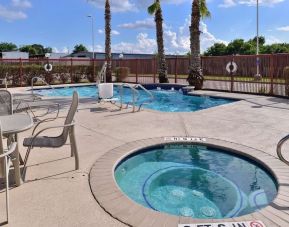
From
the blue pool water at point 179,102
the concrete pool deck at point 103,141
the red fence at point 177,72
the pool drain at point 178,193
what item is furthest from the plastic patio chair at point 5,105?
the red fence at point 177,72

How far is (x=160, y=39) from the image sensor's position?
18328 millimetres

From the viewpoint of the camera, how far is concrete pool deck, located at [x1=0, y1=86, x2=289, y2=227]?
3176 mm

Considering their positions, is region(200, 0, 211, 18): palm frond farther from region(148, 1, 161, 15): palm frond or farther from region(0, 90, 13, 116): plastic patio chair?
→ region(0, 90, 13, 116): plastic patio chair

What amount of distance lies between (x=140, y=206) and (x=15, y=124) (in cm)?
177

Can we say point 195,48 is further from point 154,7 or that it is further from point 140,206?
point 140,206

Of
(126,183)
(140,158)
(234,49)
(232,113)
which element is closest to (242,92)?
(232,113)

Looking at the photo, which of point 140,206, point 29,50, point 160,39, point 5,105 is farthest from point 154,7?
point 29,50

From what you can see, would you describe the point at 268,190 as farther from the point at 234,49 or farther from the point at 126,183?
the point at 234,49

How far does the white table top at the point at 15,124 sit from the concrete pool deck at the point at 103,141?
0.79m

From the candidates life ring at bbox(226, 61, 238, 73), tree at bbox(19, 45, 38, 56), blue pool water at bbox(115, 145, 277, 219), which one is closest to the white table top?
blue pool water at bbox(115, 145, 277, 219)

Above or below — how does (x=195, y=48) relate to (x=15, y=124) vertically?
Answer: above

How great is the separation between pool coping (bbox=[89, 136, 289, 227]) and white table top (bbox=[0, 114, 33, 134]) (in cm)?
107

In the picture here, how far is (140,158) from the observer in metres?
5.32

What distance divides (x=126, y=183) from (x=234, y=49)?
50.4 metres
